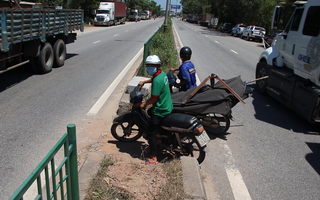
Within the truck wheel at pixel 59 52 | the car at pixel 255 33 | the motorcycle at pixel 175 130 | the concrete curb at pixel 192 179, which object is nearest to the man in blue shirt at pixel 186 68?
the motorcycle at pixel 175 130

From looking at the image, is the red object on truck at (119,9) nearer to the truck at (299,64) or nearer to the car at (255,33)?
the car at (255,33)

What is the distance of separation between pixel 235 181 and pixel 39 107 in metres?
4.72

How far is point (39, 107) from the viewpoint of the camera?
670 centimetres

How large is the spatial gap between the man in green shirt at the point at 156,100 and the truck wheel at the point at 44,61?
21.5 ft

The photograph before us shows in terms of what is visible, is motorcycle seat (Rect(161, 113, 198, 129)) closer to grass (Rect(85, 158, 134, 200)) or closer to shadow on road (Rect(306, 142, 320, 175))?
grass (Rect(85, 158, 134, 200))

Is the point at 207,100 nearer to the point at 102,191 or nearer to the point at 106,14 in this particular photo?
the point at 102,191

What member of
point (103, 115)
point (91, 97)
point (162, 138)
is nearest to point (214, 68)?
point (91, 97)

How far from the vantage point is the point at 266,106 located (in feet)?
25.1

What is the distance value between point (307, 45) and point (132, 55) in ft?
32.3

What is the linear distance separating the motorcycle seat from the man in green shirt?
7 cm

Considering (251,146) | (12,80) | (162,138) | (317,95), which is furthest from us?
(12,80)

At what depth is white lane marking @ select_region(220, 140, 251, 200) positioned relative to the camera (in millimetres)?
3777

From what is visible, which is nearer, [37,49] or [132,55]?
[37,49]

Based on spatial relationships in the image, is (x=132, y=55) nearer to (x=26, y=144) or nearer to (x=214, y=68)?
(x=214, y=68)
